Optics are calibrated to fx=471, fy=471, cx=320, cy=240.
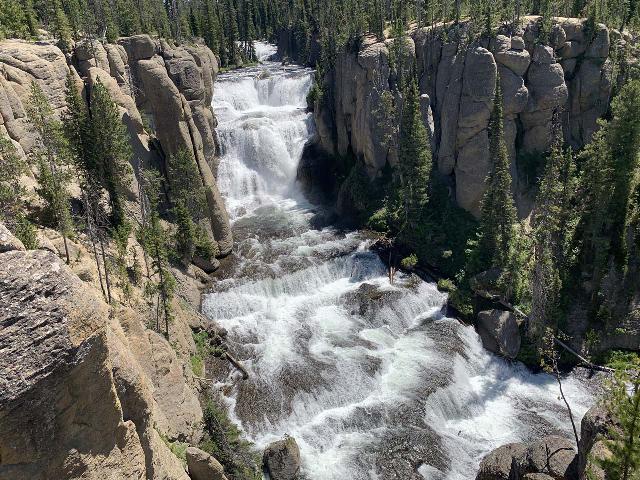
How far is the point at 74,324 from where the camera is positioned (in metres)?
→ 10.5

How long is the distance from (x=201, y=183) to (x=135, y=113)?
351 inches

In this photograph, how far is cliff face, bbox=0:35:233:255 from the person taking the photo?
37156 millimetres

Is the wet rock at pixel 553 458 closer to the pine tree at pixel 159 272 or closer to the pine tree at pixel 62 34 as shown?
the pine tree at pixel 159 272

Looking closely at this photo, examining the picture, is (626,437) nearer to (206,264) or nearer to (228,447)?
(228,447)

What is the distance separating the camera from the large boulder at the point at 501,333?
37156 mm

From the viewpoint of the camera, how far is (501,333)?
123 feet

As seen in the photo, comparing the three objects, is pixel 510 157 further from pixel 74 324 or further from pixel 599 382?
pixel 74 324

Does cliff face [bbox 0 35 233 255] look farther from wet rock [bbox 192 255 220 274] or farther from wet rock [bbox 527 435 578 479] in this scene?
wet rock [bbox 527 435 578 479]

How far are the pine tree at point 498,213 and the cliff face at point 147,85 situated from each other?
25.4m

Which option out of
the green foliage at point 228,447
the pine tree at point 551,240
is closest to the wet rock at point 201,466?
the green foliage at point 228,447

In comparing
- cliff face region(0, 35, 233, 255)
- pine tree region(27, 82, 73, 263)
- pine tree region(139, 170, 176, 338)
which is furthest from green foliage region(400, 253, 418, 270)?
pine tree region(27, 82, 73, 263)

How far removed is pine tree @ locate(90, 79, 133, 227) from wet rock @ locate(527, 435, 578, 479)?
1234 inches

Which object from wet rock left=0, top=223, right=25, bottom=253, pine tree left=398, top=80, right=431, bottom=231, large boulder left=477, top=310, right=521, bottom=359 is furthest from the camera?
pine tree left=398, top=80, right=431, bottom=231

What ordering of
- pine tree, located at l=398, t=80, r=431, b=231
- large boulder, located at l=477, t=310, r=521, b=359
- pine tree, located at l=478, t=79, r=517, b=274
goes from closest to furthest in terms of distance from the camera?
large boulder, located at l=477, t=310, r=521, b=359, pine tree, located at l=478, t=79, r=517, b=274, pine tree, located at l=398, t=80, r=431, b=231
